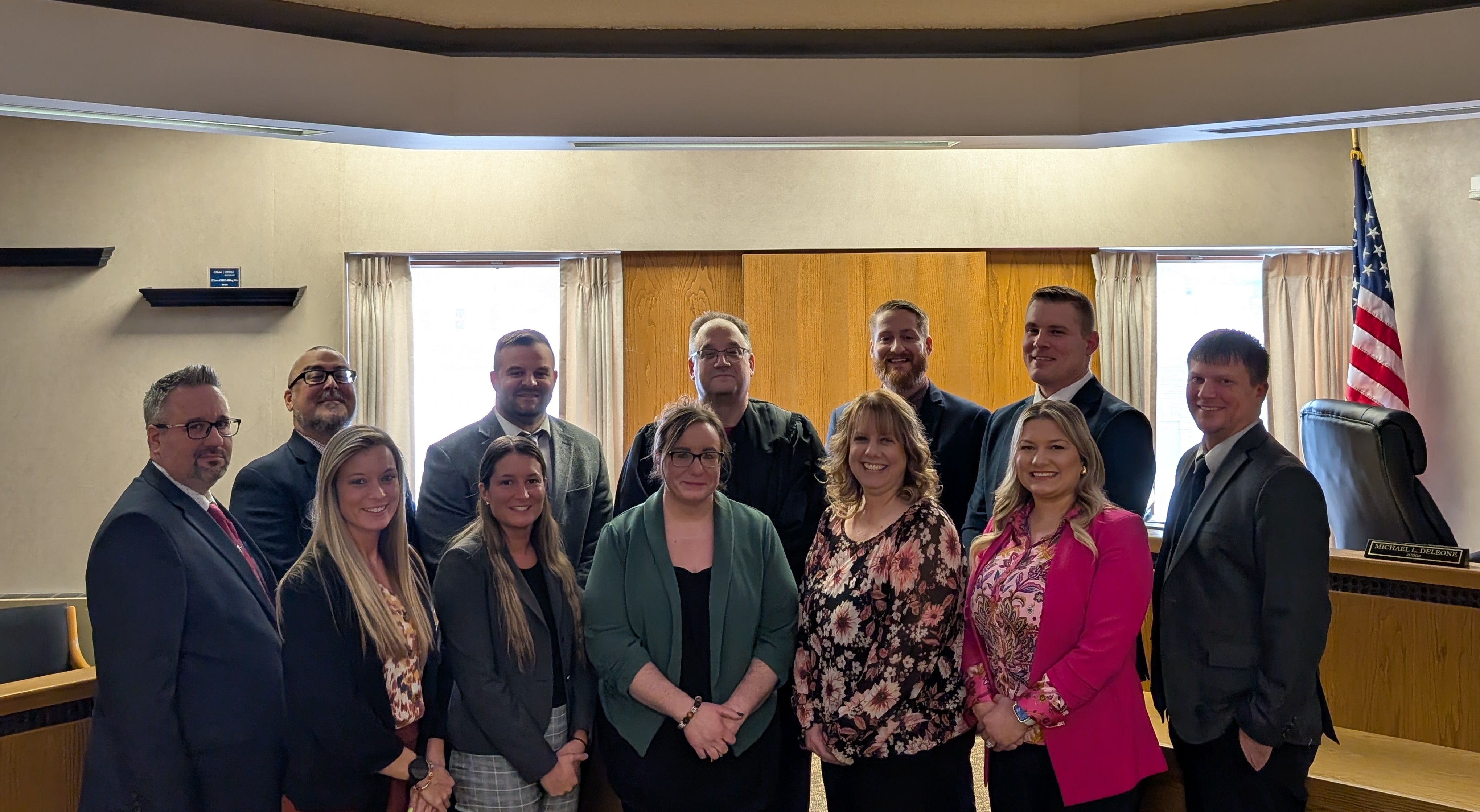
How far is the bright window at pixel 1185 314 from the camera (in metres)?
6.80

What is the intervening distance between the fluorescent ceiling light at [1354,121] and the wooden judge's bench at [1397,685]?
149cm

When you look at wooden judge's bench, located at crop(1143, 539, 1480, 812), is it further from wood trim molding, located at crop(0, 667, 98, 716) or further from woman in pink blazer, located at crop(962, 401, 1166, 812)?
wood trim molding, located at crop(0, 667, 98, 716)

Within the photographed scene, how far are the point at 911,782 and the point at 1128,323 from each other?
4.76 metres

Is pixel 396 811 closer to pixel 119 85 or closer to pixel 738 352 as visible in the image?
pixel 738 352

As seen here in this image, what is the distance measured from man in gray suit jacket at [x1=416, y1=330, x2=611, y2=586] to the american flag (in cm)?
460

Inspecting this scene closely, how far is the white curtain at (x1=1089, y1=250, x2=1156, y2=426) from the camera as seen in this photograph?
664cm

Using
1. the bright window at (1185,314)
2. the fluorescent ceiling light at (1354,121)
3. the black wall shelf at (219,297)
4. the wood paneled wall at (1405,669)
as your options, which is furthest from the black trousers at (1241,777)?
the black wall shelf at (219,297)

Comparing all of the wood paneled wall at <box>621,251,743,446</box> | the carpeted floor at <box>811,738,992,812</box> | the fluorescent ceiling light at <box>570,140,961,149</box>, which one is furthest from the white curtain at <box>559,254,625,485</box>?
the carpeted floor at <box>811,738,992,812</box>

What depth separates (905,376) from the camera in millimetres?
3592

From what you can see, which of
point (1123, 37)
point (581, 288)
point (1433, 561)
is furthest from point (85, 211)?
point (1433, 561)

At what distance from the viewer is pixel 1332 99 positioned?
3.75 metres

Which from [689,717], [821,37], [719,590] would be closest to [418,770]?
[689,717]

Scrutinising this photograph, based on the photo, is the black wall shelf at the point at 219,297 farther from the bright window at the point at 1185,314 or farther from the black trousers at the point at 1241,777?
the black trousers at the point at 1241,777

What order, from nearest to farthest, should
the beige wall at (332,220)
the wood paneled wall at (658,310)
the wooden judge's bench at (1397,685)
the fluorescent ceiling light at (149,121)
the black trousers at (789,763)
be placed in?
the black trousers at (789,763), the wooden judge's bench at (1397,685), the fluorescent ceiling light at (149,121), the beige wall at (332,220), the wood paneled wall at (658,310)
